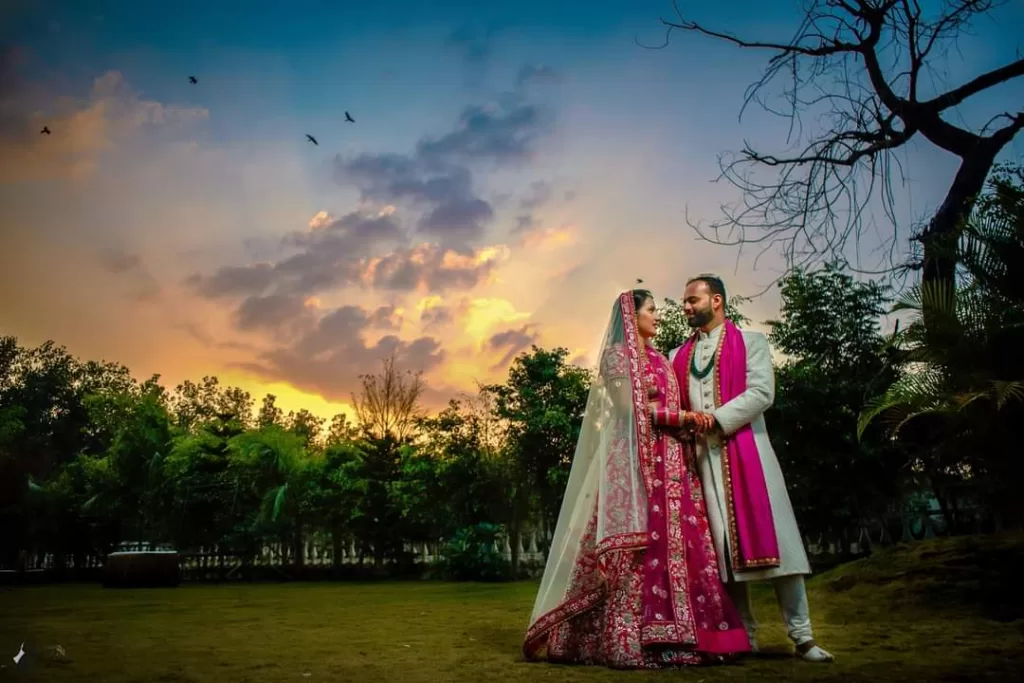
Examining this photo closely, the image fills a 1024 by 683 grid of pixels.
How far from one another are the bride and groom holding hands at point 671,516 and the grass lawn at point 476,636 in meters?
0.24

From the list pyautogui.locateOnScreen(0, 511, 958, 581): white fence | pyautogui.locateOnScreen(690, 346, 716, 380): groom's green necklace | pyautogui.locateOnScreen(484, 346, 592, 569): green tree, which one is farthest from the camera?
pyautogui.locateOnScreen(0, 511, 958, 581): white fence

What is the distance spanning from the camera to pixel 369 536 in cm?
1880

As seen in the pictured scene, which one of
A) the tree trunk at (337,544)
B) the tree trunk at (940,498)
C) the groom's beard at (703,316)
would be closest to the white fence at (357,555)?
the tree trunk at (337,544)

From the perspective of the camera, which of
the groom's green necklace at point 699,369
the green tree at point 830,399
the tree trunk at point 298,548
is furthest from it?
the tree trunk at point 298,548

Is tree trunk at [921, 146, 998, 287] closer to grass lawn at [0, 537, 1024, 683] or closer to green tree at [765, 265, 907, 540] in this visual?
grass lawn at [0, 537, 1024, 683]

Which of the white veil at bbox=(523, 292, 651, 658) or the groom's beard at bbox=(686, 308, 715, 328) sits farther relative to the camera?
the groom's beard at bbox=(686, 308, 715, 328)

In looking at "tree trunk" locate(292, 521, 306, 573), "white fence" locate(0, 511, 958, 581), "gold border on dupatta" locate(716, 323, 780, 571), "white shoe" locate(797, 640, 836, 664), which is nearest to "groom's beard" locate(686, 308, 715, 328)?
"gold border on dupatta" locate(716, 323, 780, 571)

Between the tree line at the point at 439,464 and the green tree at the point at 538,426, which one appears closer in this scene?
the tree line at the point at 439,464

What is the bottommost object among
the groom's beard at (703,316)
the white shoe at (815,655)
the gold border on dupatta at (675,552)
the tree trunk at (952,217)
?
the white shoe at (815,655)

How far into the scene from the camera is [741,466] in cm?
393

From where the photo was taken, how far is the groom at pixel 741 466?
147 inches

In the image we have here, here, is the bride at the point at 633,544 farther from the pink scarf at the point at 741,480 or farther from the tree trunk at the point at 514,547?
the tree trunk at the point at 514,547

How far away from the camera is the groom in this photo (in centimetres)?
374

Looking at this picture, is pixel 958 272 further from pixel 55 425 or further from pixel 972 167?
pixel 55 425
